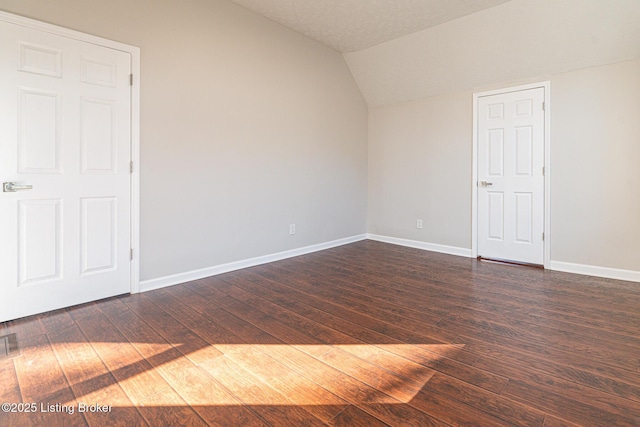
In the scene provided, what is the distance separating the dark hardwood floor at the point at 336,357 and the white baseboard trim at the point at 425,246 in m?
1.39

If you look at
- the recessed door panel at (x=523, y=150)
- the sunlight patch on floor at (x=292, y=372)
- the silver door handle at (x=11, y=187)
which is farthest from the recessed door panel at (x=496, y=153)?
the silver door handle at (x=11, y=187)

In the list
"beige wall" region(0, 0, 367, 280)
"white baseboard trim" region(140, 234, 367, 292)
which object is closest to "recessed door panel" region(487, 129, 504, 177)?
"beige wall" region(0, 0, 367, 280)

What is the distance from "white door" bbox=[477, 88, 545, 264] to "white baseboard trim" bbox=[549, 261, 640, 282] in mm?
183

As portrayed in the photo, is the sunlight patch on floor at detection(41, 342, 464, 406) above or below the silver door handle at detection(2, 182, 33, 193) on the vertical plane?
below

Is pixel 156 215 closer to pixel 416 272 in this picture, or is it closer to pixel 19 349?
pixel 19 349

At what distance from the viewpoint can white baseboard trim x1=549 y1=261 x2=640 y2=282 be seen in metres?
3.36

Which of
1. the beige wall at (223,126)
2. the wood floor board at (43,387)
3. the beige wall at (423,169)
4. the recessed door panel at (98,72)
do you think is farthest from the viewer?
the beige wall at (423,169)

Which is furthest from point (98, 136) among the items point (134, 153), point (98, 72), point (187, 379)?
point (187, 379)

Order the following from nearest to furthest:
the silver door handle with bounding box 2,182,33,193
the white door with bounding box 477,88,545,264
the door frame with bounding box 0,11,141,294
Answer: the silver door handle with bounding box 2,182,33,193 < the door frame with bounding box 0,11,141,294 < the white door with bounding box 477,88,545,264

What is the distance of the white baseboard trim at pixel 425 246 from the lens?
179 inches

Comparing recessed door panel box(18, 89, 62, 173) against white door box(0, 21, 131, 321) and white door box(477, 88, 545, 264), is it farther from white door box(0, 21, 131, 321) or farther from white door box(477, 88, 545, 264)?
white door box(477, 88, 545, 264)

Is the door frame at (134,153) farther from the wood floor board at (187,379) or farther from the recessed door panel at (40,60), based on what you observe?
the wood floor board at (187,379)

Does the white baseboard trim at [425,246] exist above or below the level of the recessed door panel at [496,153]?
below

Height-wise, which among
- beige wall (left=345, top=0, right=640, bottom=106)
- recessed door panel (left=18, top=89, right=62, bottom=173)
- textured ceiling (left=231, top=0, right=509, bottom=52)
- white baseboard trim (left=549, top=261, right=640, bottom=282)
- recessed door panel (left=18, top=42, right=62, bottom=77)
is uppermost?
textured ceiling (left=231, top=0, right=509, bottom=52)
